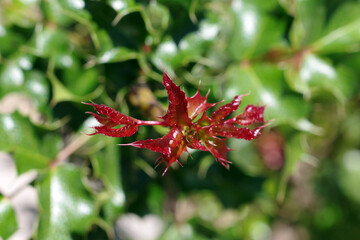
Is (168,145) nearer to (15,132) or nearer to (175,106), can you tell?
(175,106)

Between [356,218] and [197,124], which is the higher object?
[197,124]

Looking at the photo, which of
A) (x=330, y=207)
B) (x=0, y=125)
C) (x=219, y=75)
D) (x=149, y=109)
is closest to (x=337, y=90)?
(x=219, y=75)

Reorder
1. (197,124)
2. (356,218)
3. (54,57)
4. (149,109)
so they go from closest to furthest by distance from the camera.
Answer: (197,124)
(149,109)
(54,57)
(356,218)

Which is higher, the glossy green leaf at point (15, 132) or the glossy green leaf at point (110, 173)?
the glossy green leaf at point (15, 132)

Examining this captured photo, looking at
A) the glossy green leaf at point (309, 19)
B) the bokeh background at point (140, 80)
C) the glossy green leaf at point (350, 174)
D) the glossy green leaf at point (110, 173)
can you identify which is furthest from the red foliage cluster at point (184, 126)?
the glossy green leaf at point (350, 174)

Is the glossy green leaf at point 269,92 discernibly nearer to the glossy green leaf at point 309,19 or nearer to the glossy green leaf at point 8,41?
the glossy green leaf at point 309,19

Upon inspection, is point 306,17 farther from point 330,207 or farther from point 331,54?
A: point 330,207

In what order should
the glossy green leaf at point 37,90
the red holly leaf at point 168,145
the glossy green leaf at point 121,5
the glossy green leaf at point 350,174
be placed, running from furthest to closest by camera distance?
the glossy green leaf at point 350,174 < the glossy green leaf at point 37,90 < the glossy green leaf at point 121,5 < the red holly leaf at point 168,145
